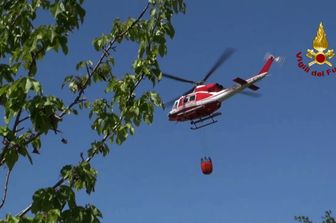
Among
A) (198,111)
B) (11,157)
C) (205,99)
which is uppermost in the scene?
(205,99)

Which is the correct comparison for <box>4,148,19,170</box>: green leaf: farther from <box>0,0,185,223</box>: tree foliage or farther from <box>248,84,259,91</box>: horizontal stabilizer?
→ <box>248,84,259,91</box>: horizontal stabilizer

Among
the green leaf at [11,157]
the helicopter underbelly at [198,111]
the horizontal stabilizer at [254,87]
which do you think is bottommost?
the green leaf at [11,157]

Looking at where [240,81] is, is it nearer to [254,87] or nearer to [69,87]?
[254,87]

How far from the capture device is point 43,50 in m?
5.90

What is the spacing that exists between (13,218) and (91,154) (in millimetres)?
1591

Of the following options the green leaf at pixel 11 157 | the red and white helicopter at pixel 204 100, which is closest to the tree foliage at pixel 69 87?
the green leaf at pixel 11 157

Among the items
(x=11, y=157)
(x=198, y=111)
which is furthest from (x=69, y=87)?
(x=198, y=111)

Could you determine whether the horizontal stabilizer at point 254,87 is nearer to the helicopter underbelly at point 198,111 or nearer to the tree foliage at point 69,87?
the helicopter underbelly at point 198,111

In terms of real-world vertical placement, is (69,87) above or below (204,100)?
below

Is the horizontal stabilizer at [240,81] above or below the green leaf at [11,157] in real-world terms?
above

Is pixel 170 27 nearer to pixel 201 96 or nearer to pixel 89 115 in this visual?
pixel 89 115

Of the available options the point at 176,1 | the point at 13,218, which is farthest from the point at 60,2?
the point at 13,218

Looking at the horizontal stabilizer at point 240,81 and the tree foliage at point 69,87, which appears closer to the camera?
the tree foliage at point 69,87

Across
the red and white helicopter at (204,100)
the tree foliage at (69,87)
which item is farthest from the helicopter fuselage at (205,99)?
the tree foliage at (69,87)
